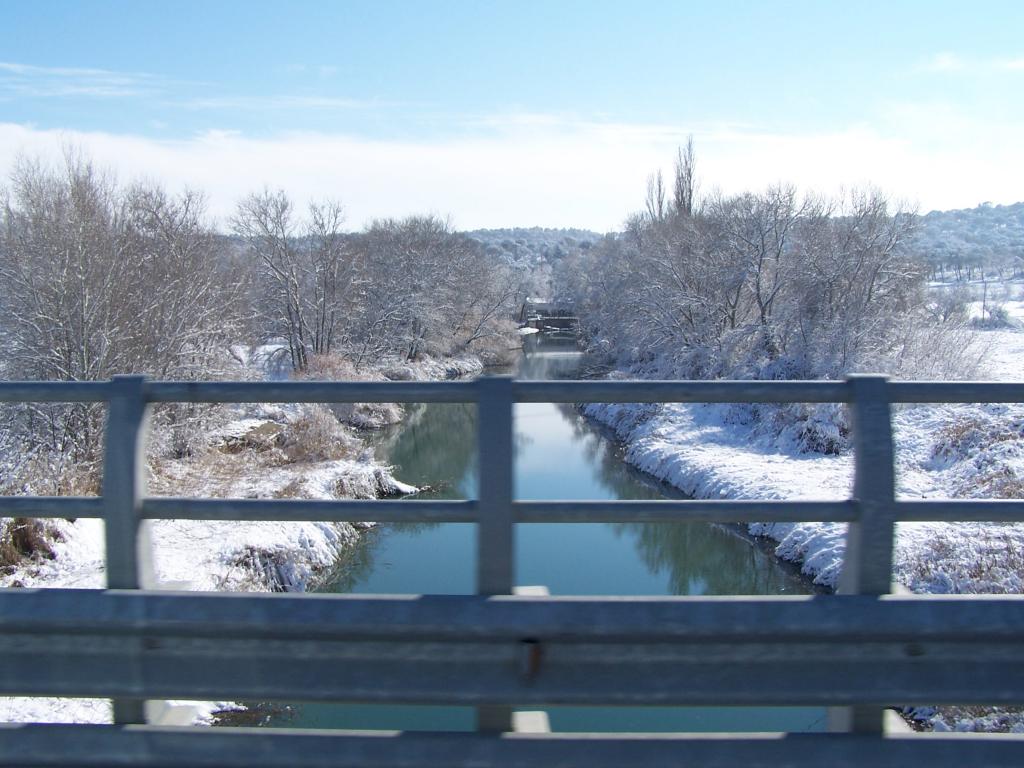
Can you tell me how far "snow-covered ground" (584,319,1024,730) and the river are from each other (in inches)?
38.6

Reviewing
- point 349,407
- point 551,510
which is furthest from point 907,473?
point 551,510

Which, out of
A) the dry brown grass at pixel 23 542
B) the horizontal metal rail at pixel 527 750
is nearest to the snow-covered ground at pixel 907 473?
the horizontal metal rail at pixel 527 750

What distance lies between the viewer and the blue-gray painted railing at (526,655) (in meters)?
2.79

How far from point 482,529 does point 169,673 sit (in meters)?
1.19

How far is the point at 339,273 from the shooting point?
4266 cm

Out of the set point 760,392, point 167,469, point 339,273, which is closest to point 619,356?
point 339,273

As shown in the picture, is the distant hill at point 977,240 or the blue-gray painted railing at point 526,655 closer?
the blue-gray painted railing at point 526,655

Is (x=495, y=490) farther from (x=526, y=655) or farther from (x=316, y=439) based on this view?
(x=316, y=439)

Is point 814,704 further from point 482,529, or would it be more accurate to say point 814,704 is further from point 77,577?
point 77,577

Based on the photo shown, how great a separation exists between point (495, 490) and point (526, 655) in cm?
57

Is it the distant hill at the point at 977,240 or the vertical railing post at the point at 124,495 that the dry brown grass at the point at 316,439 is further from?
the distant hill at the point at 977,240

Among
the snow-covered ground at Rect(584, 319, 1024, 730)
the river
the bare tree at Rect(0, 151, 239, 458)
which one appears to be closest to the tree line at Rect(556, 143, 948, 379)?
the snow-covered ground at Rect(584, 319, 1024, 730)

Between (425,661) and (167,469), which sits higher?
(425,661)

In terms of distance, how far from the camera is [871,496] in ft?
9.90
